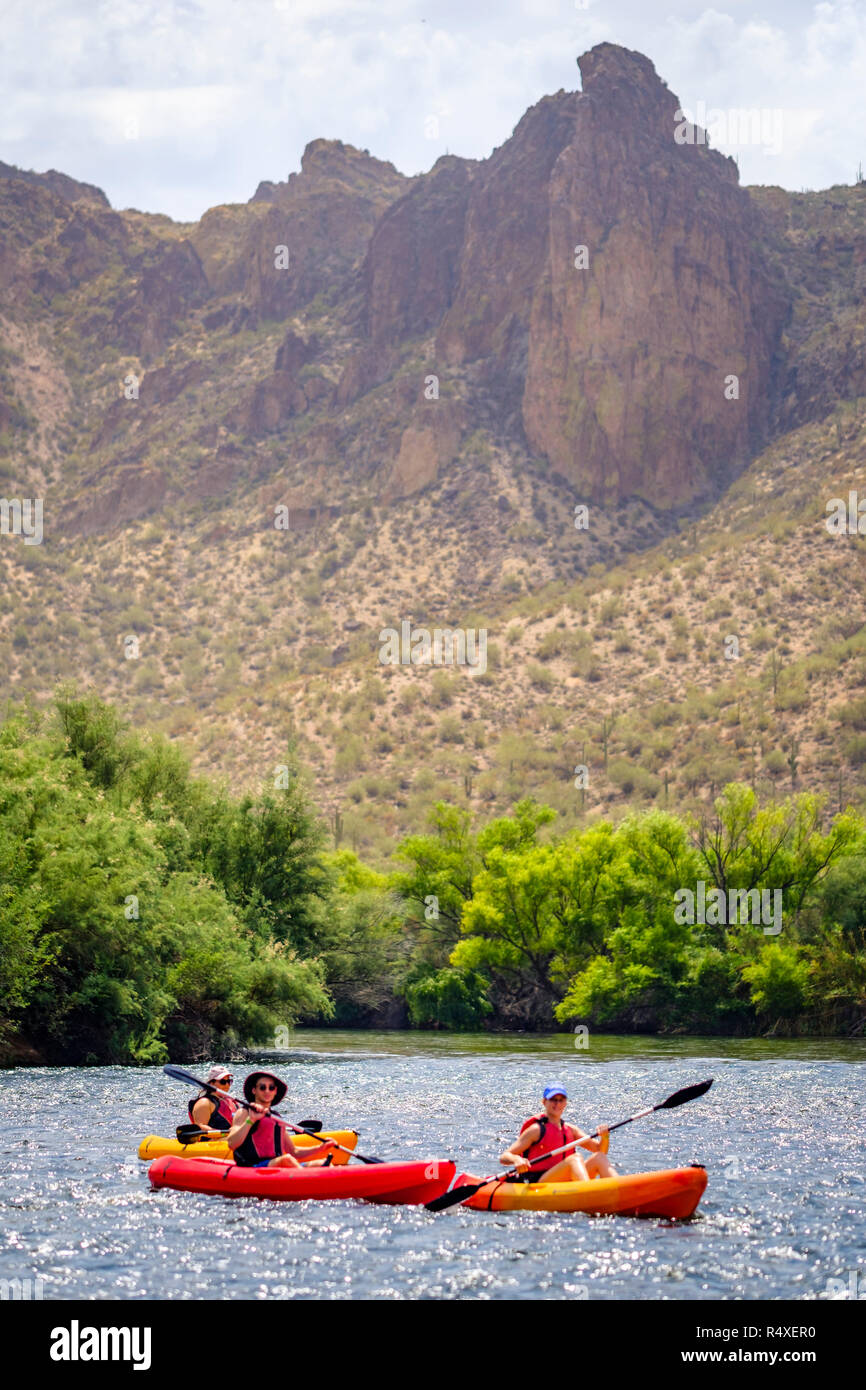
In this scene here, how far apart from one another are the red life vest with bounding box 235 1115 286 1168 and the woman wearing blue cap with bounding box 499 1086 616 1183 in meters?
2.97

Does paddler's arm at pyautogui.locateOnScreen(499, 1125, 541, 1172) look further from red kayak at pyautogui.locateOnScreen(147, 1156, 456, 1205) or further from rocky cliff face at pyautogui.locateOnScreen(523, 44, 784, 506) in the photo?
rocky cliff face at pyautogui.locateOnScreen(523, 44, 784, 506)

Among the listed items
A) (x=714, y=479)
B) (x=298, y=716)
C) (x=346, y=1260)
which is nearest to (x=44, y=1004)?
(x=346, y=1260)

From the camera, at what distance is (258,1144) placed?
727 inches

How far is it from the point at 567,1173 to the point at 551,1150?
1.38ft

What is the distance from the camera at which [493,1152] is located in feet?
71.7

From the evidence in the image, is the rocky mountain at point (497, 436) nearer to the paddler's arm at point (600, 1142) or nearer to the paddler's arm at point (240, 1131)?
the paddler's arm at point (240, 1131)

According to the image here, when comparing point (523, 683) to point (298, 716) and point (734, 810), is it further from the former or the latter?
point (734, 810)

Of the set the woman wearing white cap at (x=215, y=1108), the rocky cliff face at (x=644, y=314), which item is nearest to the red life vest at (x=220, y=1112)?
the woman wearing white cap at (x=215, y=1108)

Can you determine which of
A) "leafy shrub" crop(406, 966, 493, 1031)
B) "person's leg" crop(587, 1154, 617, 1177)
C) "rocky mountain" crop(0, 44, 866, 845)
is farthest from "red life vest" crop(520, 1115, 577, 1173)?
"rocky mountain" crop(0, 44, 866, 845)

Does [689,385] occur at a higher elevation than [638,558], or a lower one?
higher

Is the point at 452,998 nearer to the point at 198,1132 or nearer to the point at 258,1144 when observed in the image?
the point at 198,1132

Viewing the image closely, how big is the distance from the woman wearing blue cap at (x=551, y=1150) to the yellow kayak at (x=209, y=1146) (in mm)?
2755

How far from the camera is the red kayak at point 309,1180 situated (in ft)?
57.1
